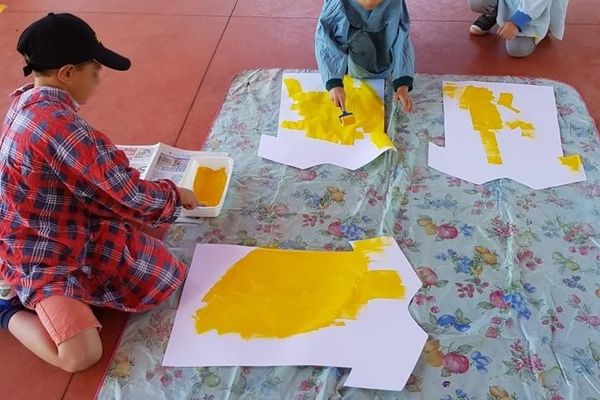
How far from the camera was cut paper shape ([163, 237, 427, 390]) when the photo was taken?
121cm

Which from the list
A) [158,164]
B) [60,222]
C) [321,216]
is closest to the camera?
[60,222]

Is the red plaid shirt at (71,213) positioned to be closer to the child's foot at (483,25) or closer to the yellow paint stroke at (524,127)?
the yellow paint stroke at (524,127)

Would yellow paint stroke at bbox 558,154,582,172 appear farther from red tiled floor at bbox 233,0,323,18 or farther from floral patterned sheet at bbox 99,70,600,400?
red tiled floor at bbox 233,0,323,18

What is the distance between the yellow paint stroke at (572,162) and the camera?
1.61 meters

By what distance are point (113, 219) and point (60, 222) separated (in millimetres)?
123

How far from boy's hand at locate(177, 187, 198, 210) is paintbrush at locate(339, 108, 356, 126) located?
0.52 metres

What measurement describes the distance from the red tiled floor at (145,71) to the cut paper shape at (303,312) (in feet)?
1.92

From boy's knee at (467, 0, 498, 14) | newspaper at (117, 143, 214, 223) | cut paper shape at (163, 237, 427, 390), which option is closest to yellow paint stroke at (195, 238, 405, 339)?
cut paper shape at (163, 237, 427, 390)

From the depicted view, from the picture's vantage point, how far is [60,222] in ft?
3.99

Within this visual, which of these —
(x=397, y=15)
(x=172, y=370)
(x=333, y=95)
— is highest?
(x=397, y=15)

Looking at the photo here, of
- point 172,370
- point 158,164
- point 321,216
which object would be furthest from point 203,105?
point 172,370

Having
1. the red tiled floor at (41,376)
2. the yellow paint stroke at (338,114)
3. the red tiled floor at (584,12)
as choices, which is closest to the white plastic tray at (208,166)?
the yellow paint stroke at (338,114)

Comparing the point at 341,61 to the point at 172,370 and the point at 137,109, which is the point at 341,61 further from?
the point at 172,370

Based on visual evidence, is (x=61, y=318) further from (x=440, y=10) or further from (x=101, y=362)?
(x=440, y=10)
